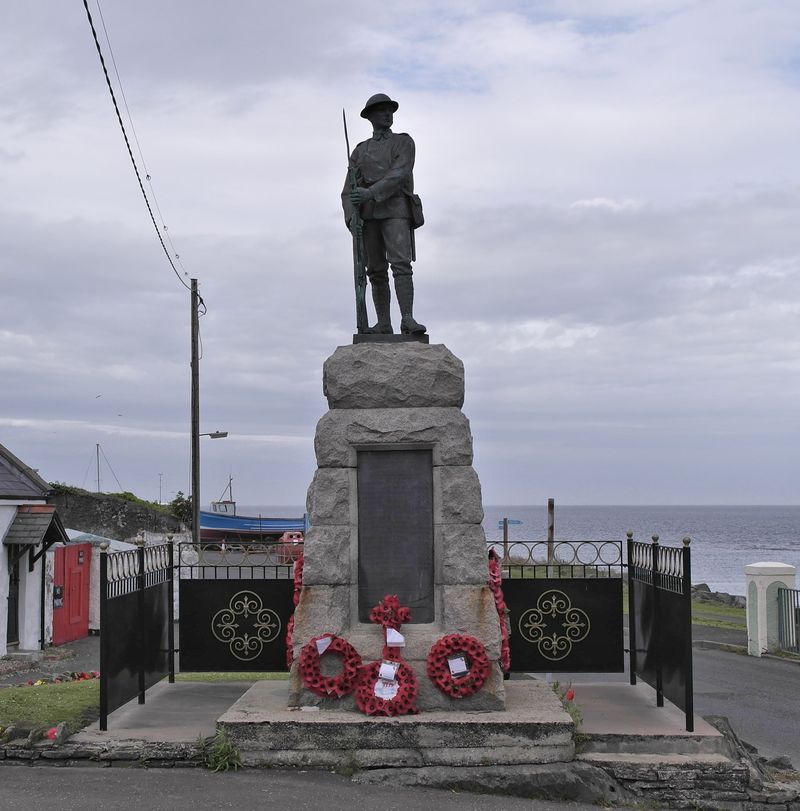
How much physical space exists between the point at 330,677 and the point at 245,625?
5.73 ft

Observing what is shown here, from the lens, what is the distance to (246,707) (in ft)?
26.9

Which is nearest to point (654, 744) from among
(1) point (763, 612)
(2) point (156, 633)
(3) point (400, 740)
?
(3) point (400, 740)

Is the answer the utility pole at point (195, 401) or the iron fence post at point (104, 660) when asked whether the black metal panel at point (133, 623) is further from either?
the utility pole at point (195, 401)

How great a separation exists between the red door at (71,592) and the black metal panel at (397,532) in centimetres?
1173

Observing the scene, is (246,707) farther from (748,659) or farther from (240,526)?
(240,526)

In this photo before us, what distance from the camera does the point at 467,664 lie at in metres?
8.20

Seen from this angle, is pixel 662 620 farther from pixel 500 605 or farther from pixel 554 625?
pixel 500 605

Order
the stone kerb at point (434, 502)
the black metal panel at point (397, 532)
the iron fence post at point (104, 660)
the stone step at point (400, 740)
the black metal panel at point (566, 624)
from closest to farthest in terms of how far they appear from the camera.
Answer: the stone step at point (400, 740) < the iron fence post at point (104, 660) < the stone kerb at point (434, 502) < the black metal panel at point (397, 532) < the black metal panel at point (566, 624)

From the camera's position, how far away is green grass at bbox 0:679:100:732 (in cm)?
843

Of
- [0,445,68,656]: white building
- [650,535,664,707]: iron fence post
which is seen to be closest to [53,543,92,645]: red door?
[0,445,68,656]: white building

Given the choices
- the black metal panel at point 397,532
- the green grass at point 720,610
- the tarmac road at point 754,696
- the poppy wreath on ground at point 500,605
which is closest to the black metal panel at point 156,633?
the black metal panel at point 397,532

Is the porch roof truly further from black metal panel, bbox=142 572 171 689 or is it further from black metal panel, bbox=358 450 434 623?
black metal panel, bbox=358 450 434 623

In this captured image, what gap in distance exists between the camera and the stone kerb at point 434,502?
838 centimetres

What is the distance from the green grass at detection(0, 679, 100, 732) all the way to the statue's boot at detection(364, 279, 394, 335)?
4.22m
